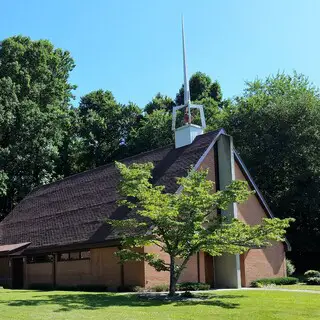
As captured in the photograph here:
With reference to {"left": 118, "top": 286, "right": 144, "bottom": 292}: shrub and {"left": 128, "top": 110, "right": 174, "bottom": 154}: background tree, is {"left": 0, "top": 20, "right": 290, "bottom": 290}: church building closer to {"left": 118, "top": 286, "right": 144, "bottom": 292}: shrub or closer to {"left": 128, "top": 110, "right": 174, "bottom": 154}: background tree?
{"left": 118, "top": 286, "right": 144, "bottom": 292}: shrub

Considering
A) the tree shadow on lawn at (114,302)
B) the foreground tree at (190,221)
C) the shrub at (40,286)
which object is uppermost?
the foreground tree at (190,221)

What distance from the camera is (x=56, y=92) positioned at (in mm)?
48219

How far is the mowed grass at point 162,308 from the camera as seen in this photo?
501 inches

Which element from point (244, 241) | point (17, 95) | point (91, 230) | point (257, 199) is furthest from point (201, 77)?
point (244, 241)

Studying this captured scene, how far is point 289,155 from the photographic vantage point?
121 feet

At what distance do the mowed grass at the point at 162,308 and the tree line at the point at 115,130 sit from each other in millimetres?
20155

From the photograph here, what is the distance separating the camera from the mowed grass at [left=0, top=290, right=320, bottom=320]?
12734mm

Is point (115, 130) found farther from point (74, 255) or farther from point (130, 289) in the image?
point (130, 289)

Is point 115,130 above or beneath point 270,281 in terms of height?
above

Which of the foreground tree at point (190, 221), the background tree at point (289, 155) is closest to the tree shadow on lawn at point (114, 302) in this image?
the foreground tree at point (190, 221)

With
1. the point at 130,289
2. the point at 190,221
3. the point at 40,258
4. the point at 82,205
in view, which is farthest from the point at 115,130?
the point at 190,221

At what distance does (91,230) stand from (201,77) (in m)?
43.3

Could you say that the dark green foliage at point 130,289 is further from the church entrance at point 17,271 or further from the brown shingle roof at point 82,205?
the church entrance at point 17,271

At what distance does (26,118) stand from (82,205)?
643 inches
